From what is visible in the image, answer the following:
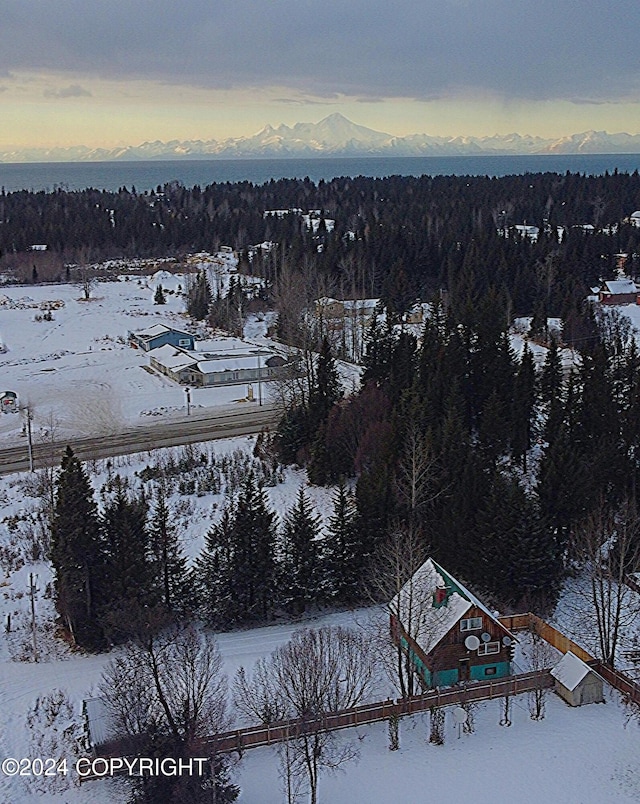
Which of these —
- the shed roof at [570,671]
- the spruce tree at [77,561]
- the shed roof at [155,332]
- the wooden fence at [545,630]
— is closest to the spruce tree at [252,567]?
the spruce tree at [77,561]

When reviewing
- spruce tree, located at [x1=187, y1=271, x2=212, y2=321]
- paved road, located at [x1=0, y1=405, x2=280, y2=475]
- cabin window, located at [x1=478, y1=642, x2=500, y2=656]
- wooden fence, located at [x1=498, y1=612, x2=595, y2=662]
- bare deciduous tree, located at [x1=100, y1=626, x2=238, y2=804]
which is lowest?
wooden fence, located at [x1=498, y1=612, x2=595, y2=662]

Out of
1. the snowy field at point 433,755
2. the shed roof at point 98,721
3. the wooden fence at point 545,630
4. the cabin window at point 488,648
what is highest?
the shed roof at point 98,721

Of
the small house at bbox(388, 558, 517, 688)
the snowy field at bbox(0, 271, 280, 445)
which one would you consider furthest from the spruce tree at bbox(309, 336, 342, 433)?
the small house at bbox(388, 558, 517, 688)

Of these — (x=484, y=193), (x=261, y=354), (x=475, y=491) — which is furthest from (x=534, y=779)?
(x=484, y=193)

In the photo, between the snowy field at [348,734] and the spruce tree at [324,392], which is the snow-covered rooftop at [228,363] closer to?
the snowy field at [348,734]

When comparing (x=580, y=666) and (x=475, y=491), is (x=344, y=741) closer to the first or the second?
(x=580, y=666)

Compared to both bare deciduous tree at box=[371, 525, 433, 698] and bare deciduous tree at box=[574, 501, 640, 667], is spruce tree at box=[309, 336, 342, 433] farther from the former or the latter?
bare deciduous tree at box=[574, 501, 640, 667]
